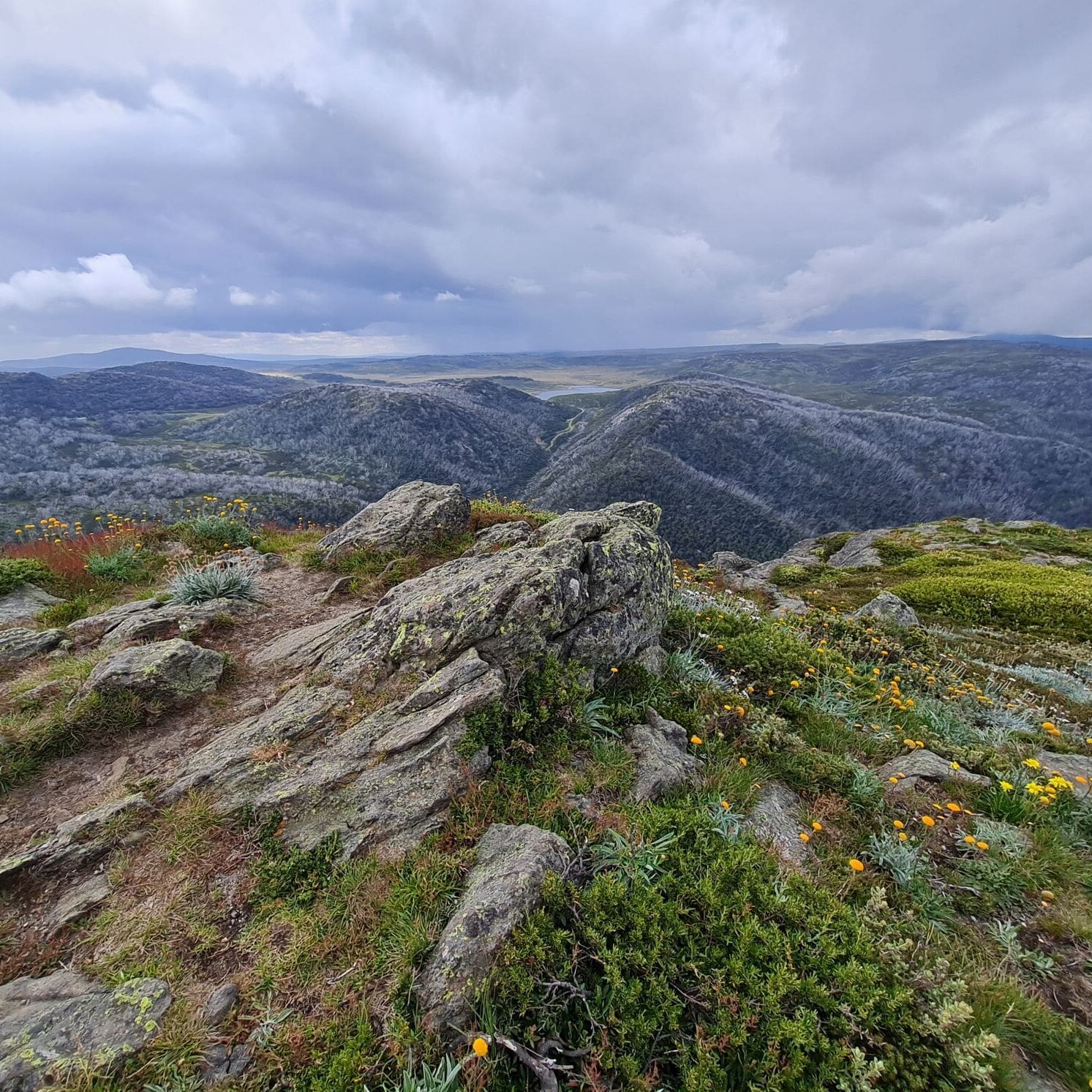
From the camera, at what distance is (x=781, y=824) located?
554cm

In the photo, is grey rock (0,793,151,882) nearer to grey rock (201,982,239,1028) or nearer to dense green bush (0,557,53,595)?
grey rock (201,982,239,1028)

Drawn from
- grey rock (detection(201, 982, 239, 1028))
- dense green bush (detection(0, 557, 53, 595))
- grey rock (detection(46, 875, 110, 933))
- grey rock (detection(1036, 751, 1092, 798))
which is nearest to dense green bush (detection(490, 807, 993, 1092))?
grey rock (detection(201, 982, 239, 1028))

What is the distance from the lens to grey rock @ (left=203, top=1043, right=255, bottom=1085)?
3.51 m

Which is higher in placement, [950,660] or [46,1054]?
[46,1054]

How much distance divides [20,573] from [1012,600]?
96.3 feet

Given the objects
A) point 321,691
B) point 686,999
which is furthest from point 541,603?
point 686,999

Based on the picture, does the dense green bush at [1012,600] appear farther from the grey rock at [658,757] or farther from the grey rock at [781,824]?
the grey rock at [658,757]

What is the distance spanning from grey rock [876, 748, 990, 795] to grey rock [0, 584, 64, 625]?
15389mm

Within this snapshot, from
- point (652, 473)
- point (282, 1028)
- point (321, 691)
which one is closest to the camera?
point (282, 1028)

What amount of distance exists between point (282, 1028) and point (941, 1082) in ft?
15.1

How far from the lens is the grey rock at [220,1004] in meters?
3.80

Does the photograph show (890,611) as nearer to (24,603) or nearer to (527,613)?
(527,613)

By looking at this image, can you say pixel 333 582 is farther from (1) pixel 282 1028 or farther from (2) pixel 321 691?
(1) pixel 282 1028

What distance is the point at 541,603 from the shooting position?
7348 mm
